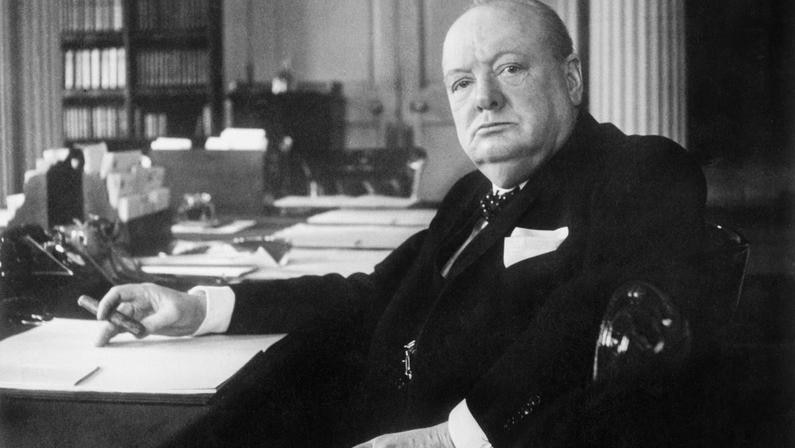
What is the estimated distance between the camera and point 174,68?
627cm

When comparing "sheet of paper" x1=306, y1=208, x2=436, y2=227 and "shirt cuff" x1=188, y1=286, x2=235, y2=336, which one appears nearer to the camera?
"shirt cuff" x1=188, y1=286, x2=235, y2=336

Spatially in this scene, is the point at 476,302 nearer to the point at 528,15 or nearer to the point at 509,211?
the point at 509,211

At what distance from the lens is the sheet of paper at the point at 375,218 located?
2.82 meters

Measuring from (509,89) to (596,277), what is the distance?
15.1 inches

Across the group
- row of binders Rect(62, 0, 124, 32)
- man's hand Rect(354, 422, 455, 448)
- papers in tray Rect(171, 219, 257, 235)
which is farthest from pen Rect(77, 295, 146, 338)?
row of binders Rect(62, 0, 124, 32)

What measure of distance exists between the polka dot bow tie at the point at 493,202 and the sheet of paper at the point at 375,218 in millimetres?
1396

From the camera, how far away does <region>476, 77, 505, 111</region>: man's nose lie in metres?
1.20

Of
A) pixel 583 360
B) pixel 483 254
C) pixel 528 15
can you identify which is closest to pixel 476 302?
pixel 483 254

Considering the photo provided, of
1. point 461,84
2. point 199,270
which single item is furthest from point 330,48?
point 461,84

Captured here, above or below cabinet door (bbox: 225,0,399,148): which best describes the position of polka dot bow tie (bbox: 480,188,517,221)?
below

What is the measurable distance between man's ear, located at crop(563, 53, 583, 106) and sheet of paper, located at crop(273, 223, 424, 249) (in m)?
1.02

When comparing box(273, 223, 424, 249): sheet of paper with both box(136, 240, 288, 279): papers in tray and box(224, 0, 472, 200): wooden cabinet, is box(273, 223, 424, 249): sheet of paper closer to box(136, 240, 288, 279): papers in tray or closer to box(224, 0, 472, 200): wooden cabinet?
box(136, 240, 288, 279): papers in tray

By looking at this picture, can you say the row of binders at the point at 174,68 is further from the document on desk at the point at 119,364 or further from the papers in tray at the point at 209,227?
the document on desk at the point at 119,364

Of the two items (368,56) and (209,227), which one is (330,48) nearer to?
(368,56)
